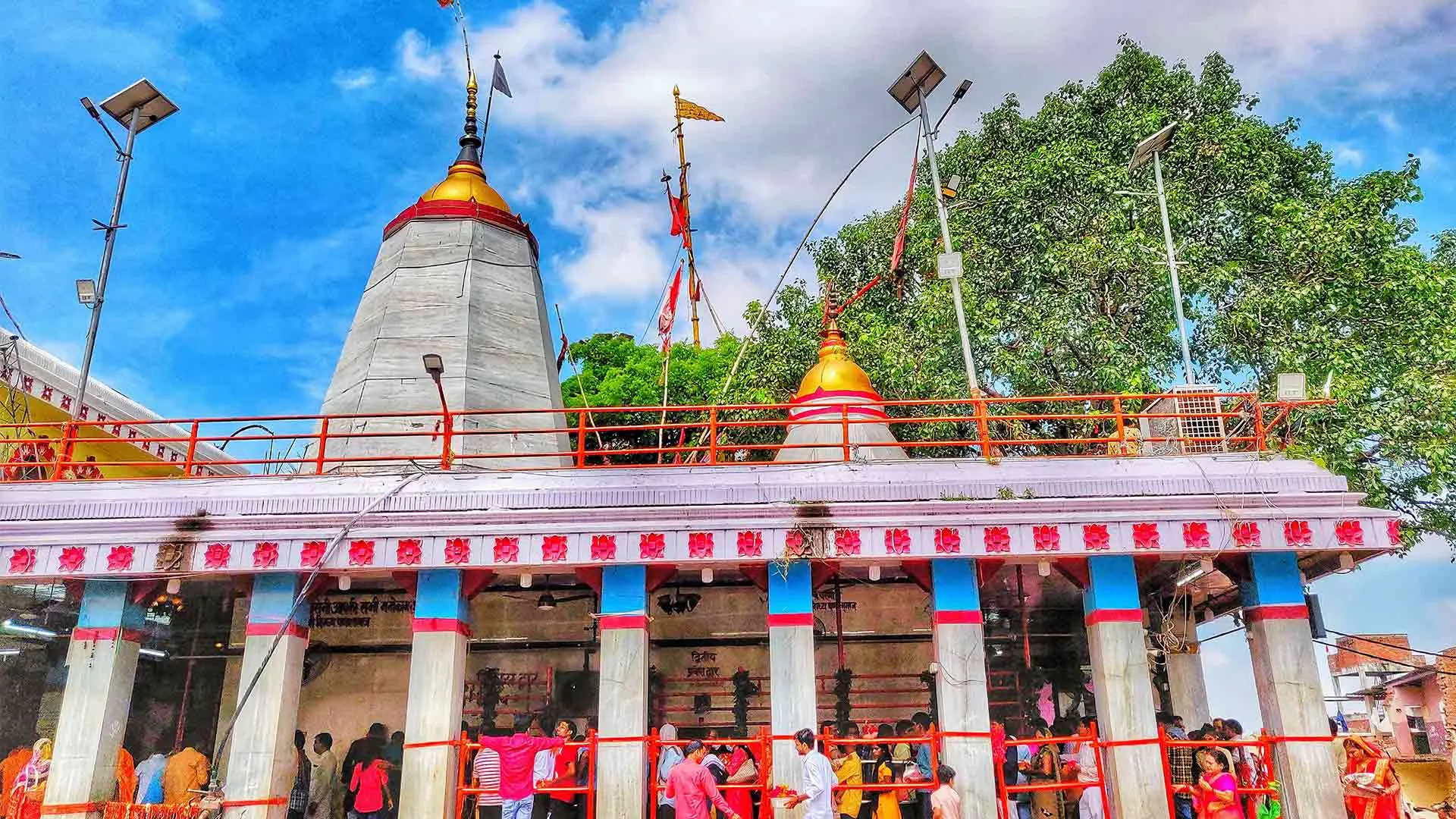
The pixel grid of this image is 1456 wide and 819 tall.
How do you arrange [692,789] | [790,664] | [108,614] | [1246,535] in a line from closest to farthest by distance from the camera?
[692,789]
[790,664]
[1246,535]
[108,614]

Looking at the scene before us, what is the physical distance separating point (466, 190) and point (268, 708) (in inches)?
492

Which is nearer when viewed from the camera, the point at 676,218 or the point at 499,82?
the point at 499,82

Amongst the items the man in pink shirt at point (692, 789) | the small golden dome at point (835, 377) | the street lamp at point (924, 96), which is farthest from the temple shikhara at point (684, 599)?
the street lamp at point (924, 96)

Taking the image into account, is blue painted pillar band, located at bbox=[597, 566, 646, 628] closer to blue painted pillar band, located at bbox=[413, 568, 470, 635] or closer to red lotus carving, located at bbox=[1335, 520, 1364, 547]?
blue painted pillar band, located at bbox=[413, 568, 470, 635]

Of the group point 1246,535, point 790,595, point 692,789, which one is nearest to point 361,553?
point 692,789

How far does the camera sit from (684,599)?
1705cm

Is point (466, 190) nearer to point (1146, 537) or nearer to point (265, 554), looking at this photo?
point (265, 554)

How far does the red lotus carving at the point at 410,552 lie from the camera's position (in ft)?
43.6

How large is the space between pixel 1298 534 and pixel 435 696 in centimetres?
1044

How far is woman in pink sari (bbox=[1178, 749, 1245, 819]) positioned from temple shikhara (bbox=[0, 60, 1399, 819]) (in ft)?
3.62

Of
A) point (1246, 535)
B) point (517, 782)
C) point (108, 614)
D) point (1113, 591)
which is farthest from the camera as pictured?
point (108, 614)

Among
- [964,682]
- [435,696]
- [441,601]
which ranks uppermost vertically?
[441,601]

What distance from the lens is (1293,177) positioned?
2645cm

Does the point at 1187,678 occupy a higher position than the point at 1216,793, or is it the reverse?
the point at 1187,678
